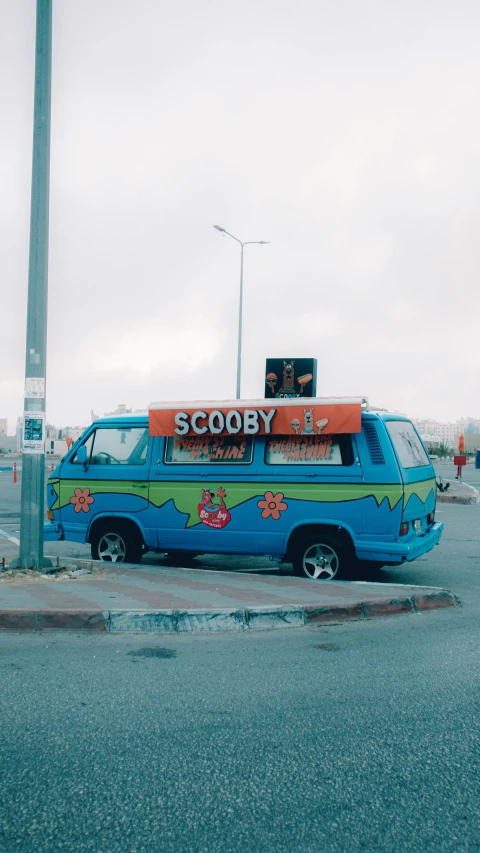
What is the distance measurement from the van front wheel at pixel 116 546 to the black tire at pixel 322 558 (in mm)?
2129

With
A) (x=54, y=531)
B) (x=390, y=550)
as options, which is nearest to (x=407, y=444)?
(x=390, y=550)

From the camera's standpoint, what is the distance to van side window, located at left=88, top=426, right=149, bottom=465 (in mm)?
8828

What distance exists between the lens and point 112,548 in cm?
912

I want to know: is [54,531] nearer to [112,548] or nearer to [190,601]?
[112,548]

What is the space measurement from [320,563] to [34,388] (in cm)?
369

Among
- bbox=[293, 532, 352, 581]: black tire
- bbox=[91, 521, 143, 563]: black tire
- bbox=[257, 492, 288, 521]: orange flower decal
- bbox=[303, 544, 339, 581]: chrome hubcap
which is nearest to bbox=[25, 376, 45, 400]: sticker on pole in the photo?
bbox=[91, 521, 143, 563]: black tire

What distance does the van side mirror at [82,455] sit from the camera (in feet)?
30.1

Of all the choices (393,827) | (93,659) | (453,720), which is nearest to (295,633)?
(93,659)

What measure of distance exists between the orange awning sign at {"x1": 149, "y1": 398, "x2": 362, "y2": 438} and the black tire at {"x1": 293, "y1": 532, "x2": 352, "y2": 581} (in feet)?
3.89

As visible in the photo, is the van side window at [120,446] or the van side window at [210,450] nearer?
the van side window at [210,450]

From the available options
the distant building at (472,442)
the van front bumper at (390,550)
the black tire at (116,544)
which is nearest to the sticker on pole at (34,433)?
the black tire at (116,544)

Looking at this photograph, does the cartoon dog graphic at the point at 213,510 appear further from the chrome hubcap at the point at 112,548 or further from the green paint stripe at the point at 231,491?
the chrome hubcap at the point at 112,548

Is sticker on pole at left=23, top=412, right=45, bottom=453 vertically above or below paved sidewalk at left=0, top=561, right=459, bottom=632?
above

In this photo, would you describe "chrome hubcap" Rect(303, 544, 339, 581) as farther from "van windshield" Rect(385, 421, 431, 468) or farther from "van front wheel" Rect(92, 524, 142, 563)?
"van front wheel" Rect(92, 524, 142, 563)
